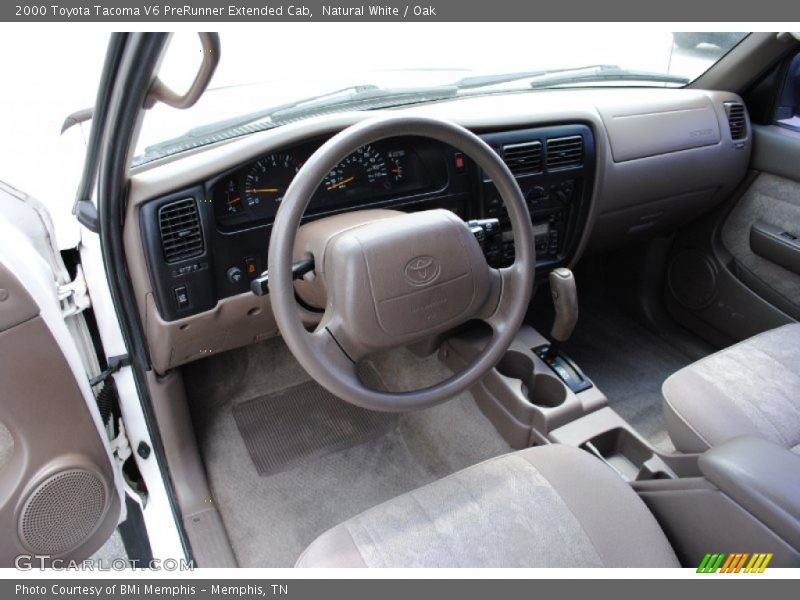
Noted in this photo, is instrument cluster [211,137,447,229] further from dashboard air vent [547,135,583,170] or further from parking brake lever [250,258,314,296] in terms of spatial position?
dashboard air vent [547,135,583,170]

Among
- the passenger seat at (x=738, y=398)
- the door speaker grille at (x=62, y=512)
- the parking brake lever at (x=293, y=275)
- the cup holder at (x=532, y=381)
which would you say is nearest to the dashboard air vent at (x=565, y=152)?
the cup holder at (x=532, y=381)

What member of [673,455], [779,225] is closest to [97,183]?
[673,455]

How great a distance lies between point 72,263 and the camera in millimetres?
1379

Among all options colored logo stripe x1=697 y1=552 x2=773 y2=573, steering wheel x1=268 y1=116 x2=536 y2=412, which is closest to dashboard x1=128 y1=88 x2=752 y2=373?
steering wheel x1=268 y1=116 x2=536 y2=412

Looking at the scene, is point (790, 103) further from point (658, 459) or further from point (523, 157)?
point (658, 459)

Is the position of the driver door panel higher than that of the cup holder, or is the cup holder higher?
the driver door panel

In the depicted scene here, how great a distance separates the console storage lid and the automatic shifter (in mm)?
675

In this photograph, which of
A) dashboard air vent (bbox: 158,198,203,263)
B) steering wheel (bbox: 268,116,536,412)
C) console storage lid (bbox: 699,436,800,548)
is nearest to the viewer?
console storage lid (bbox: 699,436,800,548)

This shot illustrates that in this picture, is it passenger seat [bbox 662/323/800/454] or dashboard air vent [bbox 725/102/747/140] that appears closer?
passenger seat [bbox 662/323/800/454]

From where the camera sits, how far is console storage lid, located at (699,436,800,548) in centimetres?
92

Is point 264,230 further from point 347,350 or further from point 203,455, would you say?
point 203,455

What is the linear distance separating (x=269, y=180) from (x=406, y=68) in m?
0.65

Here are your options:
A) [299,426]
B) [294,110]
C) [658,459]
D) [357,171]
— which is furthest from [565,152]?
[299,426]

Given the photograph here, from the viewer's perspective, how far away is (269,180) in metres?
1.42
